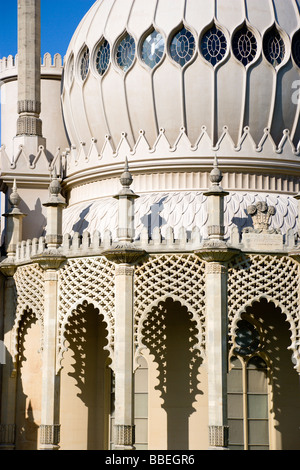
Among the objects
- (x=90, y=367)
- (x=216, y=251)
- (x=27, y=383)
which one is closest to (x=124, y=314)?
(x=216, y=251)

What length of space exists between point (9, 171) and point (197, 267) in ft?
23.4

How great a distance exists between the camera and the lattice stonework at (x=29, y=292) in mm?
28594

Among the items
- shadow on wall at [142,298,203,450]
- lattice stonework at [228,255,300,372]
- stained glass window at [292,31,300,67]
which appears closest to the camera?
lattice stonework at [228,255,300,372]

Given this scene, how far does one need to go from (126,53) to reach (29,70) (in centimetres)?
283

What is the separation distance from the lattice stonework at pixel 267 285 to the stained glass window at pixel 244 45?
5.85 m

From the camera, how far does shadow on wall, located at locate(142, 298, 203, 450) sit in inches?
1125

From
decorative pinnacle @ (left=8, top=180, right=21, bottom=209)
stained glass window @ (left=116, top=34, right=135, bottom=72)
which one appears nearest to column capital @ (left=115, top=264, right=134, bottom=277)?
decorative pinnacle @ (left=8, top=180, right=21, bottom=209)

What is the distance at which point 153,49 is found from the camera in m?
30.4

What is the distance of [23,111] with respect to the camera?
31984 millimetres

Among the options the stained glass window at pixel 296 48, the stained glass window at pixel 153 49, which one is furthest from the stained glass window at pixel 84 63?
the stained glass window at pixel 296 48

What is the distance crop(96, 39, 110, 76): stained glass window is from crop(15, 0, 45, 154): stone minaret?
5.69 ft

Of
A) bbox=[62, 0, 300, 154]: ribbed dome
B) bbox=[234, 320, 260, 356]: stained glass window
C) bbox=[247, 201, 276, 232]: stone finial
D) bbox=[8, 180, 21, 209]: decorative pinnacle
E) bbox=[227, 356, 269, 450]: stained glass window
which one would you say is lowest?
bbox=[227, 356, 269, 450]: stained glass window

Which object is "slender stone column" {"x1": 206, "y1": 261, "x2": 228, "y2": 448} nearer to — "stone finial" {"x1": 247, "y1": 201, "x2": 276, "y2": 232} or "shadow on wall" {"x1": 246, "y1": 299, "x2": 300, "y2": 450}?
"stone finial" {"x1": 247, "y1": 201, "x2": 276, "y2": 232}

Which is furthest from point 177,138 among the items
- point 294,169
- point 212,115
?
point 294,169
